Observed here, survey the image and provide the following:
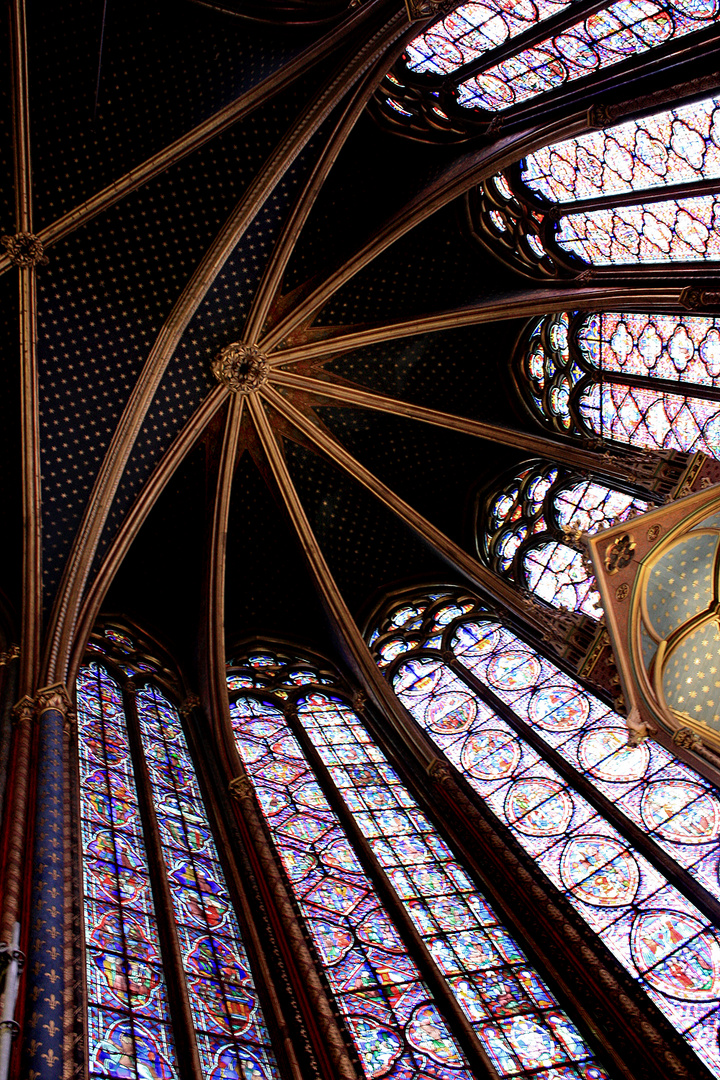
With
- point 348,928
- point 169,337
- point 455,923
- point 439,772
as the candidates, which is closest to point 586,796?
point 439,772

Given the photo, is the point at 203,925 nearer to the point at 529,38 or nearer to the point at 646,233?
the point at 646,233

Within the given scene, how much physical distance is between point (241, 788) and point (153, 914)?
2285mm

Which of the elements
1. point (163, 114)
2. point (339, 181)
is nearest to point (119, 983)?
point (163, 114)

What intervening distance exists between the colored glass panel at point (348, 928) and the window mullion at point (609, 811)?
250 cm

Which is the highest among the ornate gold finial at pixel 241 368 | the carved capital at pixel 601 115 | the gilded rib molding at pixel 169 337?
the ornate gold finial at pixel 241 368

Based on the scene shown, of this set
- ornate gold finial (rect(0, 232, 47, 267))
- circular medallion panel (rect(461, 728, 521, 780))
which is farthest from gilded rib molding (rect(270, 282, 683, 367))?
circular medallion panel (rect(461, 728, 521, 780))

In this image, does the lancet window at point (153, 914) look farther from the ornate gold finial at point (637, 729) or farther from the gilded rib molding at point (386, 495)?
the gilded rib molding at point (386, 495)

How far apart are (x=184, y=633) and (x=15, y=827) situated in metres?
A: 6.55

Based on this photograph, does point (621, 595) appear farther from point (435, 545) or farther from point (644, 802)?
point (435, 545)

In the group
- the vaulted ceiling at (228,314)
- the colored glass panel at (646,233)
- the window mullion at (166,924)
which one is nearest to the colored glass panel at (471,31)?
the vaulted ceiling at (228,314)

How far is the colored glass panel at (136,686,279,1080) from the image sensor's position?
312 inches

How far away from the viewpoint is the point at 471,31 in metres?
13.1

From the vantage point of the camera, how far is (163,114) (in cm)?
1319

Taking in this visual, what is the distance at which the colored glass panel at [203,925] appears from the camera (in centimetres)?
793
